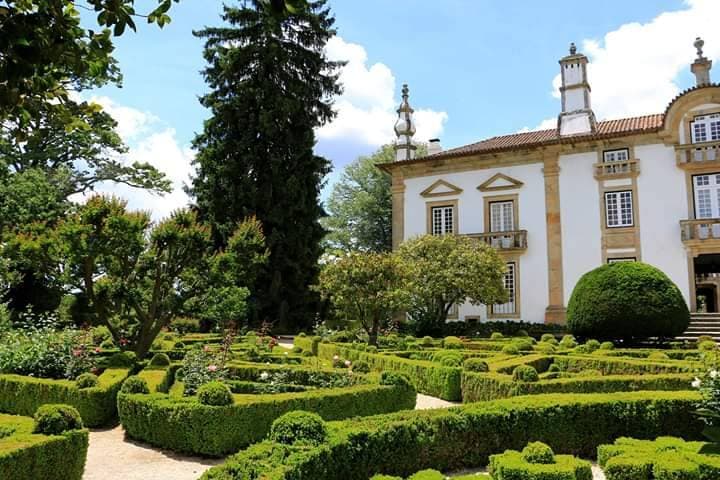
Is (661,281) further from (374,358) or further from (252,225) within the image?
(252,225)

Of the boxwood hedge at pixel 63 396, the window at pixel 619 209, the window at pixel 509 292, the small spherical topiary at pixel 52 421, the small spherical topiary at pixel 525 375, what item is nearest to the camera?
the small spherical topiary at pixel 52 421

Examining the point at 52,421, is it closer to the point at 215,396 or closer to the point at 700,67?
the point at 215,396

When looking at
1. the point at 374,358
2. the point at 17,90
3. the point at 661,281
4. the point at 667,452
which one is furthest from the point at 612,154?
the point at 17,90

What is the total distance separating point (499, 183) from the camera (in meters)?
25.2

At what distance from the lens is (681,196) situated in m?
21.9

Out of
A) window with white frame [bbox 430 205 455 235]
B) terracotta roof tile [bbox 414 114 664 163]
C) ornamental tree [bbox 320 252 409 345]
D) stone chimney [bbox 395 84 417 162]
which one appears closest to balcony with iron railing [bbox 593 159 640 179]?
terracotta roof tile [bbox 414 114 664 163]

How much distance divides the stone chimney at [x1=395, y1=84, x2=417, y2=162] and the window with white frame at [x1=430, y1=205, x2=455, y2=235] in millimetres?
3441

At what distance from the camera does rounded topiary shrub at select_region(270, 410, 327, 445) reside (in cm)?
474

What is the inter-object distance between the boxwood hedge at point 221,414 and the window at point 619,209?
1811cm

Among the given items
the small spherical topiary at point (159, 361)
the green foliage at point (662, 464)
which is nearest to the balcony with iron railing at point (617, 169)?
the small spherical topiary at point (159, 361)

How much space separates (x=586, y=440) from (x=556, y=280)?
17.7 metres

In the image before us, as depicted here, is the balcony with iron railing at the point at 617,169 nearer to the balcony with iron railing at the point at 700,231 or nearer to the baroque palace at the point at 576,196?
the baroque palace at the point at 576,196

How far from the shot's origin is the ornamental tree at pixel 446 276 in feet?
68.3

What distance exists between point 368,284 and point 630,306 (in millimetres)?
7086
